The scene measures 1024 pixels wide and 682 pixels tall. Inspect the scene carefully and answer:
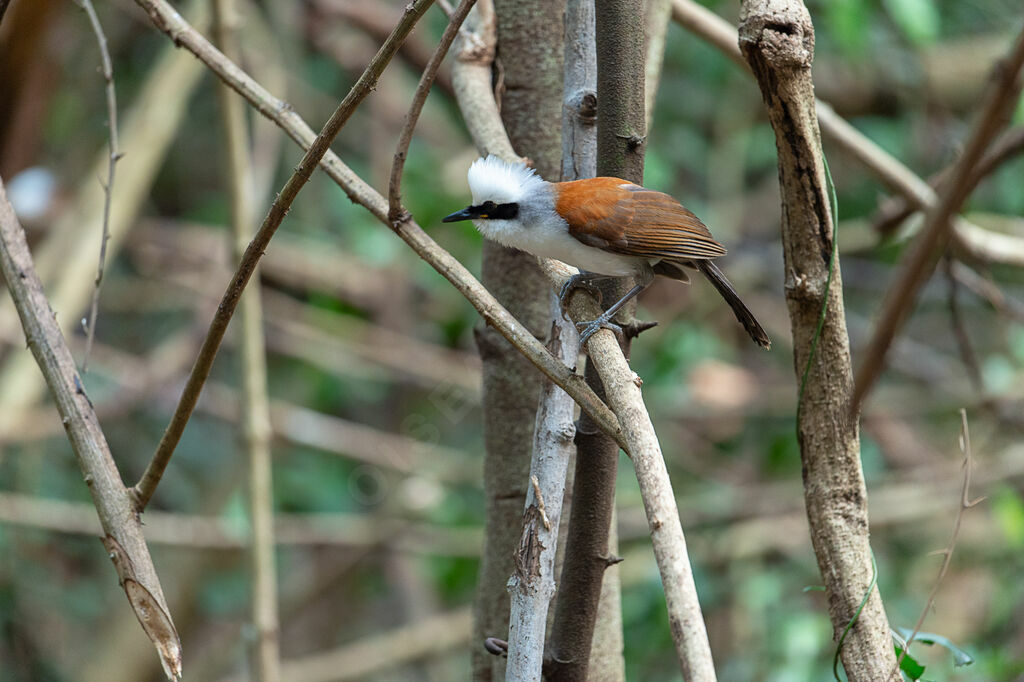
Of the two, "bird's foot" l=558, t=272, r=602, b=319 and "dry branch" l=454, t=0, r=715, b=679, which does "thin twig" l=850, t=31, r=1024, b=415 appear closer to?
"dry branch" l=454, t=0, r=715, b=679

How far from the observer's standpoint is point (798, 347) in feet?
4.56

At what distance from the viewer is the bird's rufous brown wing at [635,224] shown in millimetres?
1664

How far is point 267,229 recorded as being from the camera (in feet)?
4.05

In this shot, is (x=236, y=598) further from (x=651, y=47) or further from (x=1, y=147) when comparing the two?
(x=651, y=47)

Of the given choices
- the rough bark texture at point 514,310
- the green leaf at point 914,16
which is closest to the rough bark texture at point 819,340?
the rough bark texture at point 514,310

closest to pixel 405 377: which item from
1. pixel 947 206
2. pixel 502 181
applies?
pixel 502 181

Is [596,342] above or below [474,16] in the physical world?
below

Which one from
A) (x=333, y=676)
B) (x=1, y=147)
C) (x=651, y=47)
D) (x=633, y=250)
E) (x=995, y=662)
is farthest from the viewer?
(x=333, y=676)

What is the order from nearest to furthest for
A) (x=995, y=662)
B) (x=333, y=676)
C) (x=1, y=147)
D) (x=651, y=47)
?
(x=651, y=47), (x=995, y=662), (x=1, y=147), (x=333, y=676)

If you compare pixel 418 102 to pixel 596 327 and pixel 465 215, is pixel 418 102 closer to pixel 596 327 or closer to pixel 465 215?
pixel 596 327

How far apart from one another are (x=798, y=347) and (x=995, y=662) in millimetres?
1346

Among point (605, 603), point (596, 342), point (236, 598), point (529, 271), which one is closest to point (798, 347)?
point (596, 342)

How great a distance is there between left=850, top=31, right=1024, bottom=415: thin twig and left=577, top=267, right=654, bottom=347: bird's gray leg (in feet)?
1.84

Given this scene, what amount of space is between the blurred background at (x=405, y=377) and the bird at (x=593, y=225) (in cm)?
157
